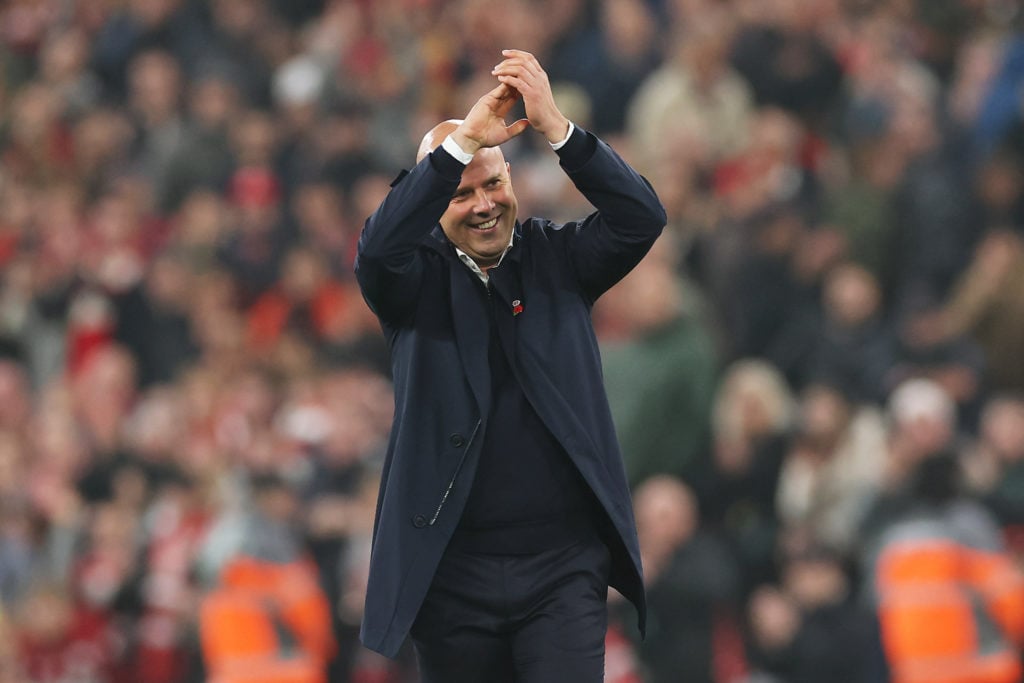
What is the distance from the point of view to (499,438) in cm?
420

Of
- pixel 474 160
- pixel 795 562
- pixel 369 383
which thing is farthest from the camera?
pixel 369 383

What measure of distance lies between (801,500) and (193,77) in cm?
612

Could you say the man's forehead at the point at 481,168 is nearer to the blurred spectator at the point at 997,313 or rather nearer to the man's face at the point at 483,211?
the man's face at the point at 483,211

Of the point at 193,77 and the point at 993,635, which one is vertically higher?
the point at 193,77

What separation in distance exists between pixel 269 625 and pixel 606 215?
5.19 metres

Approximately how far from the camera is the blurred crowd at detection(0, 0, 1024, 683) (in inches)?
318

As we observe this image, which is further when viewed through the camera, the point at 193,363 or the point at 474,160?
the point at 193,363

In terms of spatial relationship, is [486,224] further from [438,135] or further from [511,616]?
[511,616]

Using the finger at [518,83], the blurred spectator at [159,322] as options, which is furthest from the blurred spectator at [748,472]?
Result: the finger at [518,83]

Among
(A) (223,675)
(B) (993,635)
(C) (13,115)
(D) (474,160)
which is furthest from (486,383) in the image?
(C) (13,115)

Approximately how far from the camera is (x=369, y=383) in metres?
10.2

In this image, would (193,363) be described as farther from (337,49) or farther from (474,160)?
(474,160)

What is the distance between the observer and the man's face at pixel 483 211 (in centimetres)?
416

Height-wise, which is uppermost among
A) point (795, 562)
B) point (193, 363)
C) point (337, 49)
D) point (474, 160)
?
point (337, 49)
